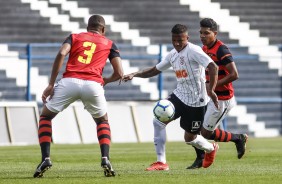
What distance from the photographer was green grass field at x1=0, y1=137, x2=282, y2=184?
10.7 m

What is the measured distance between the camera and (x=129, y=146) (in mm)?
20391

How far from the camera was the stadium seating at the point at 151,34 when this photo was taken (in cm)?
2509

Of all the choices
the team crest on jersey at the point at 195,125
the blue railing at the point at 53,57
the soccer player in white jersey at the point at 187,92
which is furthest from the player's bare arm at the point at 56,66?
the blue railing at the point at 53,57

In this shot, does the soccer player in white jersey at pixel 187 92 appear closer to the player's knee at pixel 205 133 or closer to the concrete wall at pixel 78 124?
the player's knee at pixel 205 133

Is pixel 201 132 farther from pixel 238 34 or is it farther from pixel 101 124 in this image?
pixel 238 34

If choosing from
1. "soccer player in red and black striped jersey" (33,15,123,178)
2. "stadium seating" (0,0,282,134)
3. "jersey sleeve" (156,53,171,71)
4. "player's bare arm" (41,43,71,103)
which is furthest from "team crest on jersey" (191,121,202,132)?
"stadium seating" (0,0,282,134)

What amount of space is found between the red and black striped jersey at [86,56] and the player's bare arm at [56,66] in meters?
0.17

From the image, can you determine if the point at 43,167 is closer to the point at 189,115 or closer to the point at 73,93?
the point at 73,93

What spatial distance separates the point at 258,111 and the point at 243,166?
13613mm

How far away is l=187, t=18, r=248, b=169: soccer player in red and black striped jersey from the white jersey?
23cm

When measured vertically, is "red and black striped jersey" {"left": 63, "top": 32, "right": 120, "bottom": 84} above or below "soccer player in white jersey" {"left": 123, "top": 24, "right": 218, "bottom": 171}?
above

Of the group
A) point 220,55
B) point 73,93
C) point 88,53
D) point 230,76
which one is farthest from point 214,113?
point 73,93

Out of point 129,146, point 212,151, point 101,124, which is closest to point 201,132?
point 212,151

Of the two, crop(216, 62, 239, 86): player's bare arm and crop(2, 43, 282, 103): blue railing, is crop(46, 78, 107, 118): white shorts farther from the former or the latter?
crop(2, 43, 282, 103): blue railing
